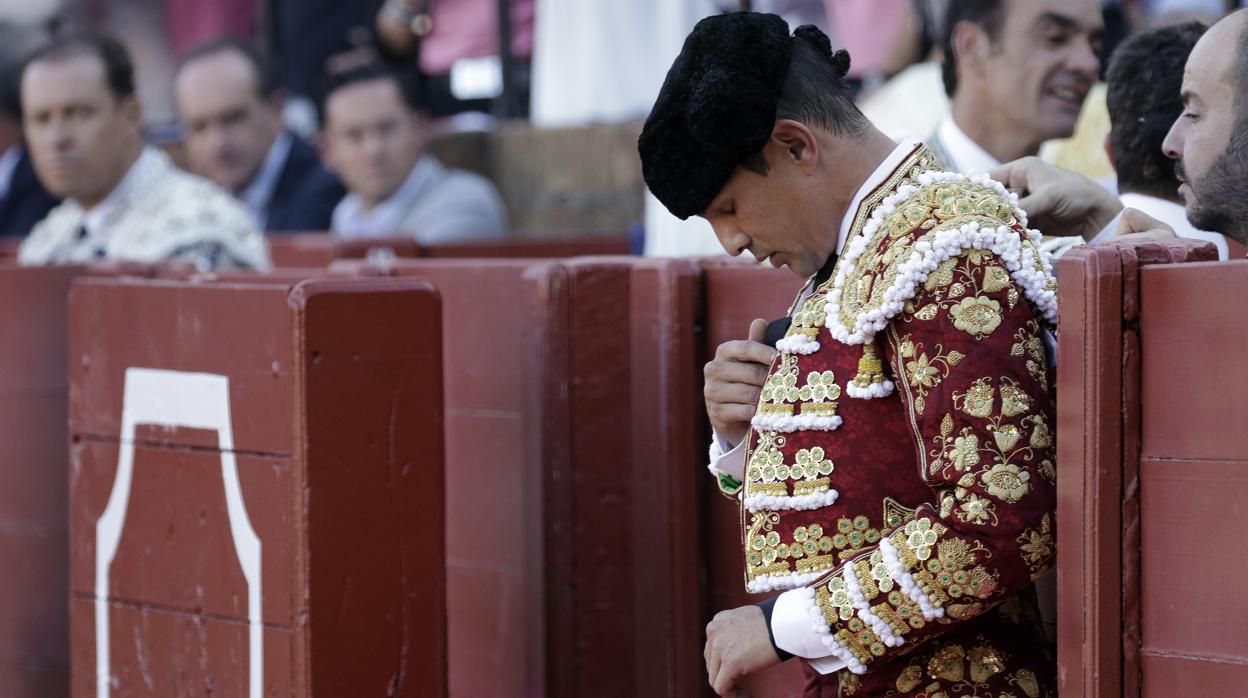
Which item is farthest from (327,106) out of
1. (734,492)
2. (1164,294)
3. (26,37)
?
(1164,294)

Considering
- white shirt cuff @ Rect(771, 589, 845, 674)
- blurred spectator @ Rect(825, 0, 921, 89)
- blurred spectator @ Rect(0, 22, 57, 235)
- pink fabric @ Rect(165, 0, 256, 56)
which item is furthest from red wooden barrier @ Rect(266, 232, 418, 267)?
pink fabric @ Rect(165, 0, 256, 56)

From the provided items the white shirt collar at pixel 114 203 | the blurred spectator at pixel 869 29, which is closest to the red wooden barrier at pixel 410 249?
the white shirt collar at pixel 114 203

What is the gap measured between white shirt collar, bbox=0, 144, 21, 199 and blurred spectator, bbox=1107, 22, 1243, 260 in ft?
21.7

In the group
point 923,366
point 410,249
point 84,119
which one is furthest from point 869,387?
point 84,119

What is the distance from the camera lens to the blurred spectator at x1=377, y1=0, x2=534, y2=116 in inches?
355

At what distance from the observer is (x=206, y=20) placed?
34.4 feet

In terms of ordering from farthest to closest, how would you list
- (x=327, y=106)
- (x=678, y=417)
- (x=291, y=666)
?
(x=327, y=106) < (x=678, y=417) < (x=291, y=666)

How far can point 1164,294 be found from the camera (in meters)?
2.21

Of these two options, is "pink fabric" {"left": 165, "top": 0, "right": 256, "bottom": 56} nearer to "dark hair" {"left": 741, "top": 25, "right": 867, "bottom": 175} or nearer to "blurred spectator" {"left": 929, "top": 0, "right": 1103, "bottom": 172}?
"blurred spectator" {"left": 929, "top": 0, "right": 1103, "bottom": 172}

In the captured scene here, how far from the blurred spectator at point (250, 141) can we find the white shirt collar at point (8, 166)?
3.92 feet

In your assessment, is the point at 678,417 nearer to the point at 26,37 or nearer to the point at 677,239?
the point at 677,239

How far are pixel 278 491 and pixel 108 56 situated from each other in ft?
9.51

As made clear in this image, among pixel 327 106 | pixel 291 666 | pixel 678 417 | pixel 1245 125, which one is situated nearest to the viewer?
pixel 1245 125

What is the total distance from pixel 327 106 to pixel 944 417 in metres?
5.66
